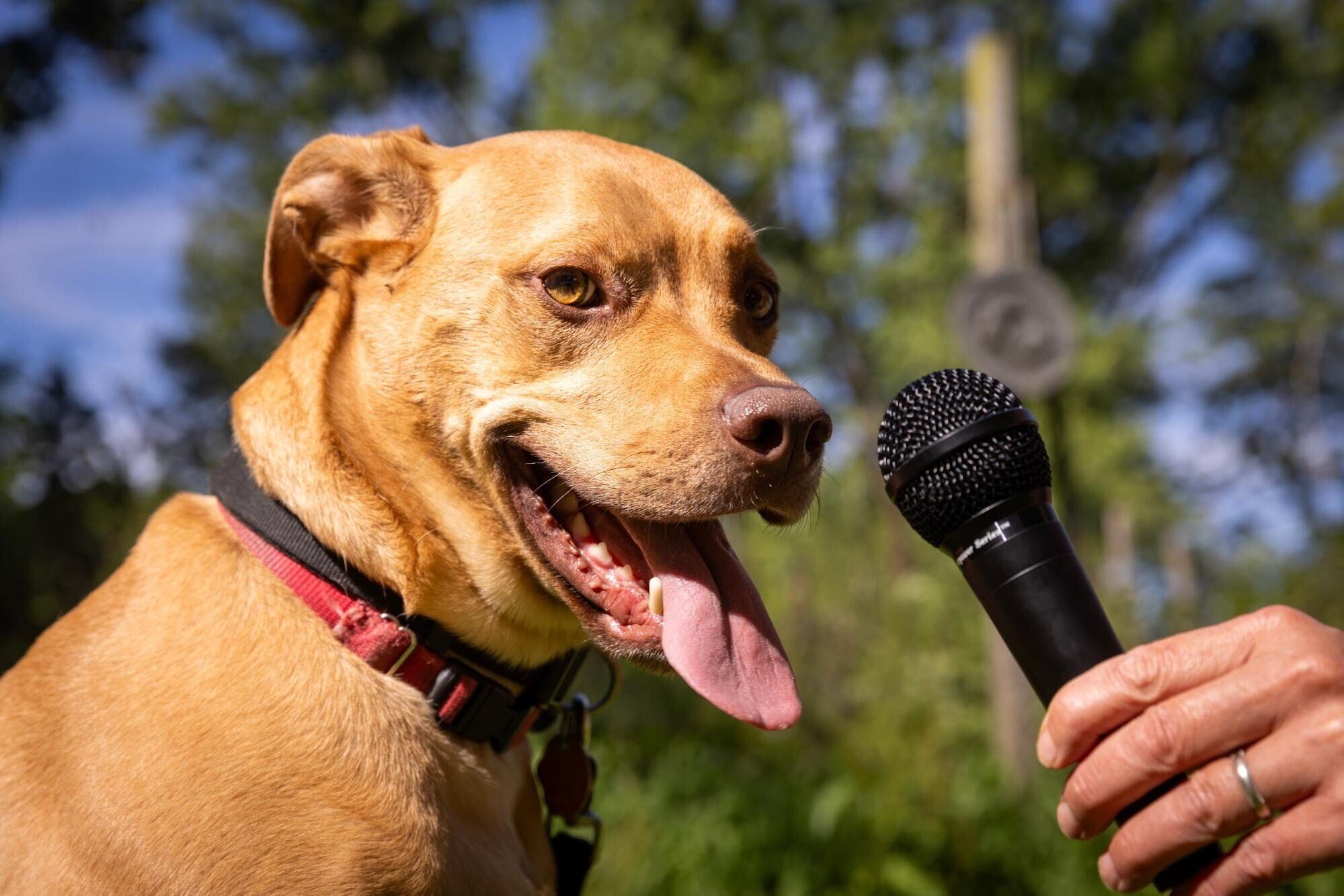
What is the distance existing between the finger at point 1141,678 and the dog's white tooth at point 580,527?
1.20m

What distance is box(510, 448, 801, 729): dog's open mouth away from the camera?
6.79 feet

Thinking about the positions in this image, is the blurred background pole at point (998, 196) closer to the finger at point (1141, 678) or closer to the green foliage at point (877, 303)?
the green foliage at point (877, 303)

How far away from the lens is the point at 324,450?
2303 mm

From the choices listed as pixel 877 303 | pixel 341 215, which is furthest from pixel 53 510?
pixel 877 303

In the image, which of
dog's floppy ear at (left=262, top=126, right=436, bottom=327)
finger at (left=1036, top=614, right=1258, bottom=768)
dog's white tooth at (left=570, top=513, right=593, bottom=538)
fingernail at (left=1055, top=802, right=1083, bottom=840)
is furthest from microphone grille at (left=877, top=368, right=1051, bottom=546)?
dog's floppy ear at (left=262, top=126, right=436, bottom=327)

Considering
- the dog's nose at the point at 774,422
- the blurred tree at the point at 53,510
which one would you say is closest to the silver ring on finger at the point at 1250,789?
the dog's nose at the point at 774,422

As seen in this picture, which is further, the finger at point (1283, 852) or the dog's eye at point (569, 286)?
the dog's eye at point (569, 286)

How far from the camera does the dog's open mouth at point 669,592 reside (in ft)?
6.79

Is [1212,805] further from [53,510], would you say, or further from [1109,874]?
[53,510]

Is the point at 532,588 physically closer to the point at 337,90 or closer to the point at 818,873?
the point at 818,873

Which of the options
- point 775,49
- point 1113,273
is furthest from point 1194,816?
point 1113,273

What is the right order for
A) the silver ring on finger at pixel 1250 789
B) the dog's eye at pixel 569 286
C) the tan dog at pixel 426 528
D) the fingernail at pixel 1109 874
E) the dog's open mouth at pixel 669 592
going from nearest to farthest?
1. the silver ring on finger at pixel 1250 789
2. the fingernail at pixel 1109 874
3. the tan dog at pixel 426 528
4. the dog's open mouth at pixel 669 592
5. the dog's eye at pixel 569 286

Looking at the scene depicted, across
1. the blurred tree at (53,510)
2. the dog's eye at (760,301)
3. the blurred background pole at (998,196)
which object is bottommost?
the blurred tree at (53,510)

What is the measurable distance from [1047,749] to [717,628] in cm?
80
